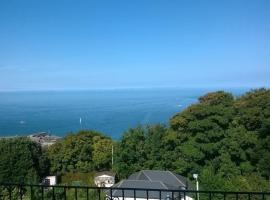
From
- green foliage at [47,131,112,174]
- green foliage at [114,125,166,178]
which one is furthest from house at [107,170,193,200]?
green foliage at [47,131,112,174]

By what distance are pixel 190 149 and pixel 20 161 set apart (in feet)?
36.5

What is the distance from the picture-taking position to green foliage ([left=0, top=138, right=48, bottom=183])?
25.9 metres

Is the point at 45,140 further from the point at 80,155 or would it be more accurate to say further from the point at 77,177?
the point at 77,177

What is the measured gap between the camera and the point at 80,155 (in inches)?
1159

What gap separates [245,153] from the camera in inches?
867

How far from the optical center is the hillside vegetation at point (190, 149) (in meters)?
21.8

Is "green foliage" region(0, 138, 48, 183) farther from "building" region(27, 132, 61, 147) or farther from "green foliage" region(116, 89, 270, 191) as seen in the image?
"building" region(27, 132, 61, 147)

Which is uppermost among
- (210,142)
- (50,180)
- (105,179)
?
(210,142)

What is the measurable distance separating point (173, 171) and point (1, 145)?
1181cm

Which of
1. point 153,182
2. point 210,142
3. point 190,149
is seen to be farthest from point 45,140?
point 153,182

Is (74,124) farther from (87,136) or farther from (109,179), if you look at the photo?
(109,179)

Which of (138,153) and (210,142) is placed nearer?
(210,142)

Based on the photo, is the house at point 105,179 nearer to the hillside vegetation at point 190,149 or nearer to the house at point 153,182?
the hillside vegetation at point 190,149

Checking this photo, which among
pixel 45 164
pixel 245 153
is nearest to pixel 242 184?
pixel 245 153
